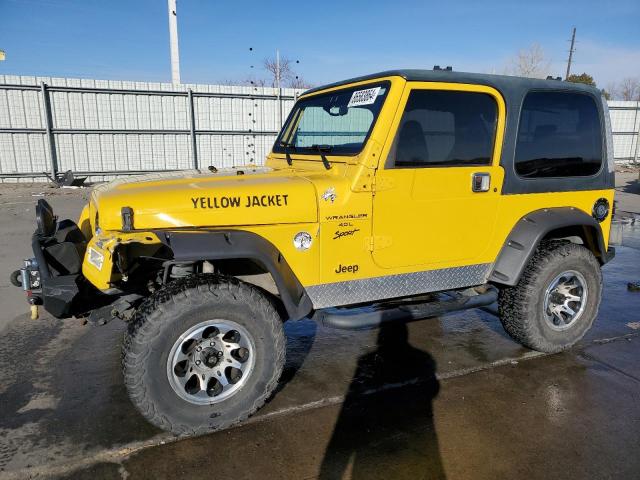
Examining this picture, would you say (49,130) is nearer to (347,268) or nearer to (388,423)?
(347,268)

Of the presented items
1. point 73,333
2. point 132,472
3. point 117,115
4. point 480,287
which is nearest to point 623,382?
point 480,287

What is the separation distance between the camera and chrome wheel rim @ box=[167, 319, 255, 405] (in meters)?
2.72

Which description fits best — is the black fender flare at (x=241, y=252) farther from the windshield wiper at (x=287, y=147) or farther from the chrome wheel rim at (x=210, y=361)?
the windshield wiper at (x=287, y=147)

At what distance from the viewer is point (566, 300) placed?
155 inches

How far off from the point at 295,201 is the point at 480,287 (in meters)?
1.87

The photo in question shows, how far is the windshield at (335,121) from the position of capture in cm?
326

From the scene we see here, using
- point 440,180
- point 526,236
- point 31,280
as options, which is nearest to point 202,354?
point 31,280

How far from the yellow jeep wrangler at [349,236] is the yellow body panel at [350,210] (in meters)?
0.01

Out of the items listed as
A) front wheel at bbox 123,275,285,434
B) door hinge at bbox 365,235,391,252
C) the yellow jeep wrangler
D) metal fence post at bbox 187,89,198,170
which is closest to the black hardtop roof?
the yellow jeep wrangler

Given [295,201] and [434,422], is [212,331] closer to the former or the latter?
[295,201]

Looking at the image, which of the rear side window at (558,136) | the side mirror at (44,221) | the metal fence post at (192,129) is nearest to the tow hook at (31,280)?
the side mirror at (44,221)

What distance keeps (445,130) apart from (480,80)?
0.49 metres

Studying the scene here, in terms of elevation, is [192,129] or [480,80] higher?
[192,129]

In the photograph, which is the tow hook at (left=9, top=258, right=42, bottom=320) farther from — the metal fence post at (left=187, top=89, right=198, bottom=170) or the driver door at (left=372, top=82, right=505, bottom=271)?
the metal fence post at (left=187, top=89, right=198, bottom=170)
